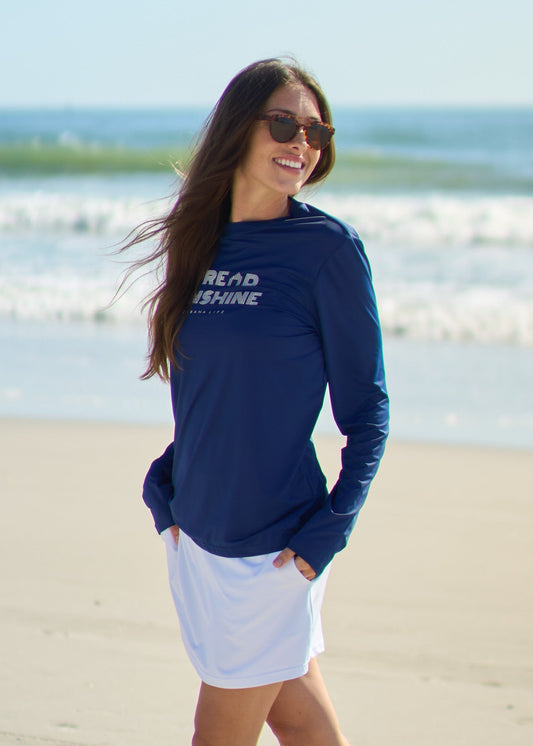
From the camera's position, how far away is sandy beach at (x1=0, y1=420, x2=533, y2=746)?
3.20 metres

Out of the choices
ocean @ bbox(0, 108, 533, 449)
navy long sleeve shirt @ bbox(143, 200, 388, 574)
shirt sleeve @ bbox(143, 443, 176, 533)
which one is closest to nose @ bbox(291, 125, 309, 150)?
navy long sleeve shirt @ bbox(143, 200, 388, 574)

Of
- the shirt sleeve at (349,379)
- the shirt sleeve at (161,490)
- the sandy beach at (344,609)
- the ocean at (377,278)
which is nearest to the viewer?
the shirt sleeve at (349,379)

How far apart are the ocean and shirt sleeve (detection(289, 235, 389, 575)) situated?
69 cm

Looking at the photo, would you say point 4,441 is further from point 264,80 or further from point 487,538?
point 264,80

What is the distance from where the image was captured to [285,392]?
2006 mm

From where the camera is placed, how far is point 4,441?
6.28m

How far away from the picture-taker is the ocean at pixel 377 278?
→ 733 cm

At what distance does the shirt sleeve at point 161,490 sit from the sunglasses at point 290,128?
722 mm

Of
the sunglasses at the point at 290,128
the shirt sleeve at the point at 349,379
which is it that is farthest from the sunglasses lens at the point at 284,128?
the shirt sleeve at the point at 349,379

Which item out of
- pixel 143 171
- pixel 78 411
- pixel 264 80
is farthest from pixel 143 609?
pixel 143 171

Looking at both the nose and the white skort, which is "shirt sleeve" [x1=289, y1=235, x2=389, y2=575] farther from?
the nose

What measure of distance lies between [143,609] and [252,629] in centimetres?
205

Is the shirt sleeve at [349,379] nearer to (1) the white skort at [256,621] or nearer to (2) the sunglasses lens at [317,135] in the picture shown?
(1) the white skort at [256,621]

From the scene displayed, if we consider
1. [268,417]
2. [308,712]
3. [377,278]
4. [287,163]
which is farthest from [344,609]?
[377,278]
